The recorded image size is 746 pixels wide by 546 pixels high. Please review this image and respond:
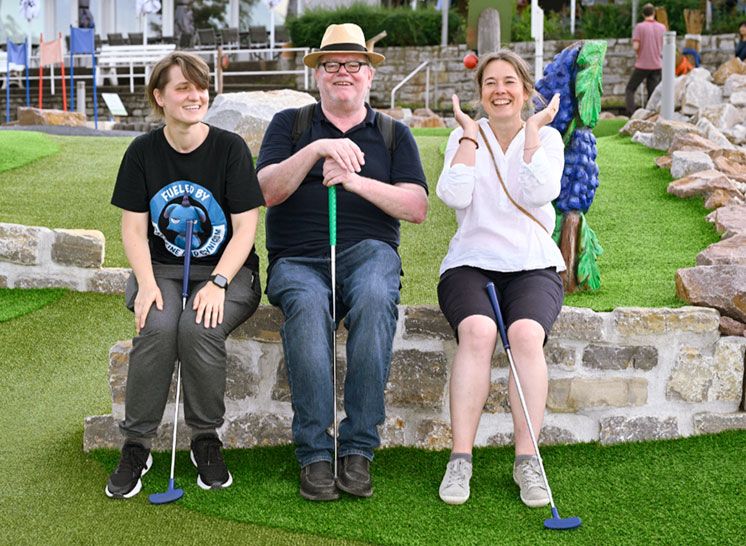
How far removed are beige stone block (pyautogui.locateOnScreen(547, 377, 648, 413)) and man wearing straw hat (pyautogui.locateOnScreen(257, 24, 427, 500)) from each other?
77cm

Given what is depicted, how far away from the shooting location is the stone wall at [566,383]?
3988 millimetres

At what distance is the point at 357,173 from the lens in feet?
Answer: 13.0

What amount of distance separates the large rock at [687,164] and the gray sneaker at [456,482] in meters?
5.57

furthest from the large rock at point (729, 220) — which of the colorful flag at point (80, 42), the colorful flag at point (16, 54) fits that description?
the colorful flag at point (16, 54)

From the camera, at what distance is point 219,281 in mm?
3670

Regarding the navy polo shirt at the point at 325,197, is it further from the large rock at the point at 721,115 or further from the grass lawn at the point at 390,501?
the large rock at the point at 721,115

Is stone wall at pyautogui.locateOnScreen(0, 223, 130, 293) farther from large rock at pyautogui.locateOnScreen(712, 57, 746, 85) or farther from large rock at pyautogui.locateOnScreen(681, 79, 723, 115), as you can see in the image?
large rock at pyautogui.locateOnScreen(712, 57, 746, 85)

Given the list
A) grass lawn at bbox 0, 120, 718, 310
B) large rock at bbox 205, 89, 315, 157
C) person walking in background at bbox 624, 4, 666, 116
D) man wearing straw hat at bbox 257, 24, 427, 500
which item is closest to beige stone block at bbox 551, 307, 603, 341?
man wearing straw hat at bbox 257, 24, 427, 500

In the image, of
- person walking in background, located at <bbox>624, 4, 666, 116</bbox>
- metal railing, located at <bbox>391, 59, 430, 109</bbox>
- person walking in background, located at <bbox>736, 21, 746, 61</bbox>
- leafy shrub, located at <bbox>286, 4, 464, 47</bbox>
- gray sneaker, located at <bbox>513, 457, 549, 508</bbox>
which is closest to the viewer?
gray sneaker, located at <bbox>513, 457, 549, 508</bbox>

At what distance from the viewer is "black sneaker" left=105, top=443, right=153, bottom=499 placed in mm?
3576

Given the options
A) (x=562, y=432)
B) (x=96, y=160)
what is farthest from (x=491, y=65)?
(x=96, y=160)

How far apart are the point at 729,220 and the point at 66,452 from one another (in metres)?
4.33

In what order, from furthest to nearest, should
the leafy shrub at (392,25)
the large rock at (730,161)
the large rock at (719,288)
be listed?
the leafy shrub at (392,25) < the large rock at (730,161) < the large rock at (719,288)

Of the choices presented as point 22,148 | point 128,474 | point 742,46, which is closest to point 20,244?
point 128,474
